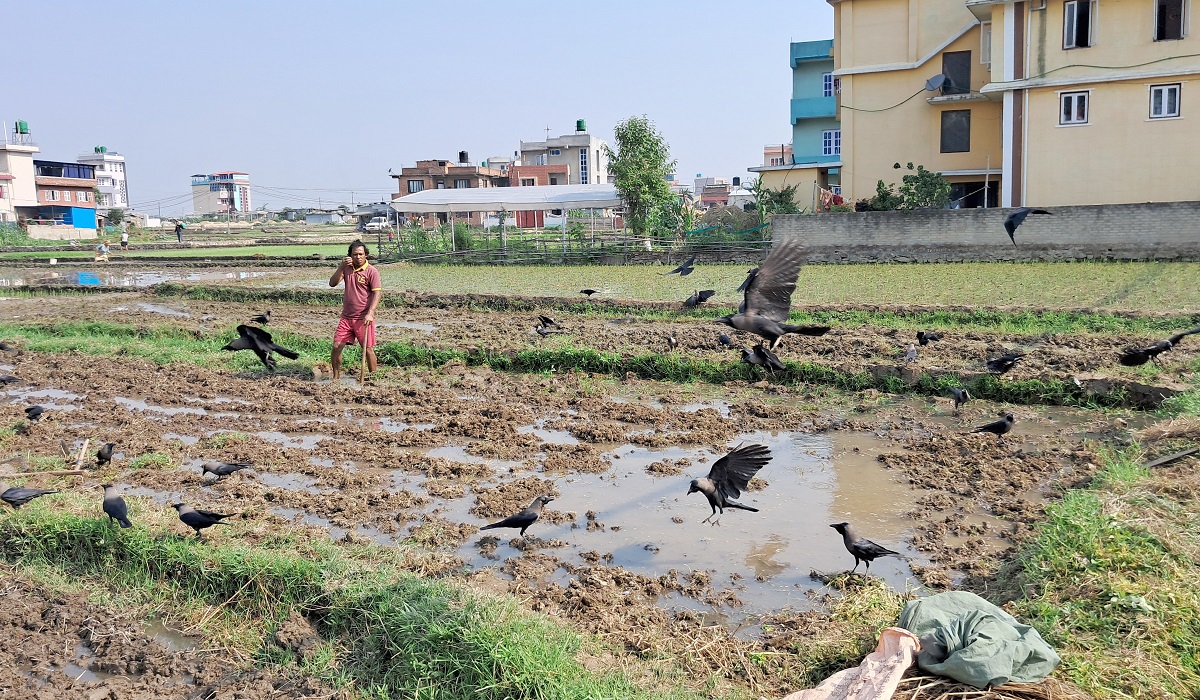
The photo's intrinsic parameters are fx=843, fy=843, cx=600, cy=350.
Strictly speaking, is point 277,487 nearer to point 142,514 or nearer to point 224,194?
point 142,514

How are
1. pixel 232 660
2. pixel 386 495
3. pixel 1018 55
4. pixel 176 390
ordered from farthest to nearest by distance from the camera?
Answer: pixel 1018 55
pixel 176 390
pixel 386 495
pixel 232 660

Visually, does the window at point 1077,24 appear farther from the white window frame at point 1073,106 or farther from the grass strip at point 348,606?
the grass strip at point 348,606

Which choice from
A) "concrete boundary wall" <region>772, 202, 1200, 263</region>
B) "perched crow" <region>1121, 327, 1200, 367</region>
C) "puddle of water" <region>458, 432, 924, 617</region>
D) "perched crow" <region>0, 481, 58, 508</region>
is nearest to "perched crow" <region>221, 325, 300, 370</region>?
"perched crow" <region>0, 481, 58, 508</region>

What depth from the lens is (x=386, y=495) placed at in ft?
21.2

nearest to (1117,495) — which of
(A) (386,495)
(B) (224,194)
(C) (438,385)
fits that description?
(A) (386,495)

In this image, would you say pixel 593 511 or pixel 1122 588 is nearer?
pixel 1122 588

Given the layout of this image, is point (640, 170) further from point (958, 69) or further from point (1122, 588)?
point (1122, 588)

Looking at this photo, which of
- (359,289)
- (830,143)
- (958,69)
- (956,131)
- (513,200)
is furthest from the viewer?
(830,143)

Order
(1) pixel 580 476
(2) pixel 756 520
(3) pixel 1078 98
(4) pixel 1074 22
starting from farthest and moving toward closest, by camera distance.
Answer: (3) pixel 1078 98, (4) pixel 1074 22, (1) pixel 580 476, (2) pixel 756 520

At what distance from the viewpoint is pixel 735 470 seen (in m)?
5.75

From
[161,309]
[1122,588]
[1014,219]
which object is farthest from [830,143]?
[1122,588]

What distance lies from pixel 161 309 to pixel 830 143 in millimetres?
29896

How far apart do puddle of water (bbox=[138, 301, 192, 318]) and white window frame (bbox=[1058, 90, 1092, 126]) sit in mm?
23808

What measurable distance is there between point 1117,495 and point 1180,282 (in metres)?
13.5
